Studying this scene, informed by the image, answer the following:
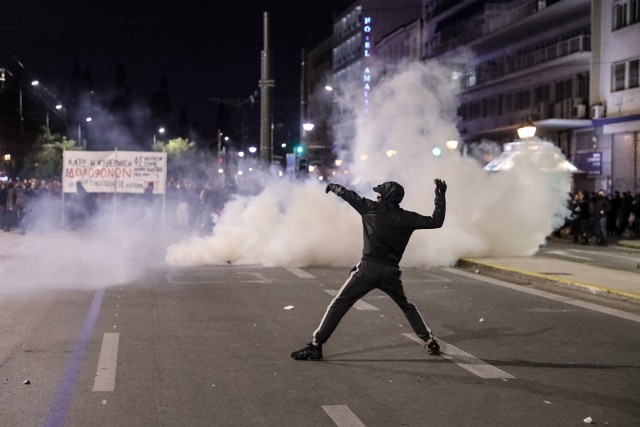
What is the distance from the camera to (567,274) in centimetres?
1462

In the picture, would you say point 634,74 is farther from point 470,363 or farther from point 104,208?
point 470,363

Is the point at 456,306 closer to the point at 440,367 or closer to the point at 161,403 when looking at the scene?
the point at 440,367

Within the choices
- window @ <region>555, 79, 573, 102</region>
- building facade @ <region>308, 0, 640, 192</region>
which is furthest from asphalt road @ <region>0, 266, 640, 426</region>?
window @ <region>555, 79, 573, 102</region>

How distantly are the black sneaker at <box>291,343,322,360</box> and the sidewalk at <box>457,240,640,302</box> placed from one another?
612 cm

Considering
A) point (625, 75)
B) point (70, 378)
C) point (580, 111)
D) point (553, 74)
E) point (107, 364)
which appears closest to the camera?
point (70, 378)

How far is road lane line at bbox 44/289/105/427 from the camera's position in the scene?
5797mm

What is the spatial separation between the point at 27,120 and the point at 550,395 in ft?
184

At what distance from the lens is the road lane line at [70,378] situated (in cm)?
580

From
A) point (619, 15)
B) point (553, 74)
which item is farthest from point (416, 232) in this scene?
point (553, 74)

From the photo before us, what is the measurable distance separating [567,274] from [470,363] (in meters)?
7.51

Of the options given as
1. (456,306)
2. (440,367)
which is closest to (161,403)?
(440,367)

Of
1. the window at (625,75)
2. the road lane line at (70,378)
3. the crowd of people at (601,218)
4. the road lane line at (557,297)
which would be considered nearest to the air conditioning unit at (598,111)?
the window at (625,75)

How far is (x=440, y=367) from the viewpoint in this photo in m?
7.57

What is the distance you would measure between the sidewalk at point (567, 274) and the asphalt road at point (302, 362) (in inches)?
33.0
